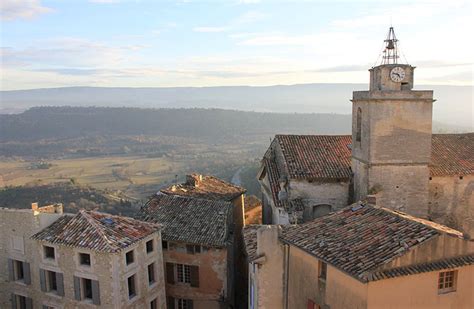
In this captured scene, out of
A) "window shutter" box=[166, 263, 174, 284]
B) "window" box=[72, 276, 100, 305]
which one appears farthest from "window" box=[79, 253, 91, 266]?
"window shutter" box=[166, 263, 174, 284]

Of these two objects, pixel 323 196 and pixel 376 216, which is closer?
pixel 376 216

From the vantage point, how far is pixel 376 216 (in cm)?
1845

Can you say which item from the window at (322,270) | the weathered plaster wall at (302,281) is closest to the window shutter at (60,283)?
the weathered plaster wall at (302,281)

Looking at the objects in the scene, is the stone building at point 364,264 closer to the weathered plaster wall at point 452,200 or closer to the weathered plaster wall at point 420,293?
the weathered plaster wall at point 420,293

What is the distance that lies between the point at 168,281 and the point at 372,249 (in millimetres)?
18124

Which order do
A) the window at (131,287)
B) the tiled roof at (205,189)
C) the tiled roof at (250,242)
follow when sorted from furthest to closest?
the tiled roof at (205,189) < the window at (131,287) < the tiled roof at (250,242)

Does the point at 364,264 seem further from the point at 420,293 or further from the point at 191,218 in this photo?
the point at 191,218

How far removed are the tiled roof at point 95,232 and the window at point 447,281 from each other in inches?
633

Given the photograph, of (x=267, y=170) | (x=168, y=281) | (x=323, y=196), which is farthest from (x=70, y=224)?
(x=323, y=196)

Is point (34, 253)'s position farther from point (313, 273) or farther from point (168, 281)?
point (313, 273)

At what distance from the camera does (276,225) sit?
777 inches

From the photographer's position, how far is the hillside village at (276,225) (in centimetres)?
1920

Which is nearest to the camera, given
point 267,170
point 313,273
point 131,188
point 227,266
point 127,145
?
point 313,273

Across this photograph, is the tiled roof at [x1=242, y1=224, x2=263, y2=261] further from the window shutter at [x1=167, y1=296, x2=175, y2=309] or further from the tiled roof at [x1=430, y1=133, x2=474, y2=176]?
the tiled roof at [x1=430, y1=133, x2=474, y2=176]
